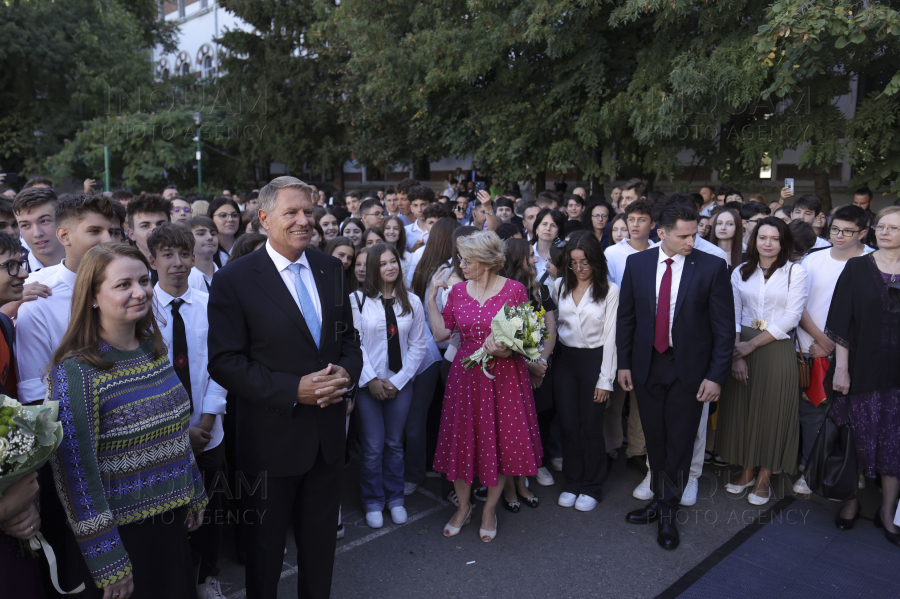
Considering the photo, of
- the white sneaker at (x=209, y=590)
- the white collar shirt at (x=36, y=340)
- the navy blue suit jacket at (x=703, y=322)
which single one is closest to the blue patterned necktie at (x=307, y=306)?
the white collar shirt at (x=36, y=340)

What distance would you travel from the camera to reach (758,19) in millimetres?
9672

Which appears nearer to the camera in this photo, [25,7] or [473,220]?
[473,220]

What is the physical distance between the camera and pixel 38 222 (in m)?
4.08

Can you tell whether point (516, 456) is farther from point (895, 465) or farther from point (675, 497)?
point (895, 465)

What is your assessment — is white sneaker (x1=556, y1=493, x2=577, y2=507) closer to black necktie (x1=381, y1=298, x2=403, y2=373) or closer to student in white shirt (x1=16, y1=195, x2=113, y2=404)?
black necktie (x1=381, y1=298, x2=403, y2=373)

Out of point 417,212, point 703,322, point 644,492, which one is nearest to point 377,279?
point 703,322

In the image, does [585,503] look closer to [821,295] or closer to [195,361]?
[821,295]

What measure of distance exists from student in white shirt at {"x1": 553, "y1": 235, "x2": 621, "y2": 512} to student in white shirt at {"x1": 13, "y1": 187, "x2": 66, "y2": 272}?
11.6ft

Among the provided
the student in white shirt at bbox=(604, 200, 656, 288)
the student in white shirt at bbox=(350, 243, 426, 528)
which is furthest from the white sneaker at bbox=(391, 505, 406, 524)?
the student in white shirt at bbox=(604, 200, 656, 288)

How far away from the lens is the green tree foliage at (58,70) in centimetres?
2159

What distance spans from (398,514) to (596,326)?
6.56ft

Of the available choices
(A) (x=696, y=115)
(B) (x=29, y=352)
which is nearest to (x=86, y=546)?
(B) (x=29, y=352)

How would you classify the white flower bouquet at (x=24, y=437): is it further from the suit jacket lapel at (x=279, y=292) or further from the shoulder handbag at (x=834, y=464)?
the shoulder handbag at (x=834, y=464)

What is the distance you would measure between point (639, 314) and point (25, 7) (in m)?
24.8
